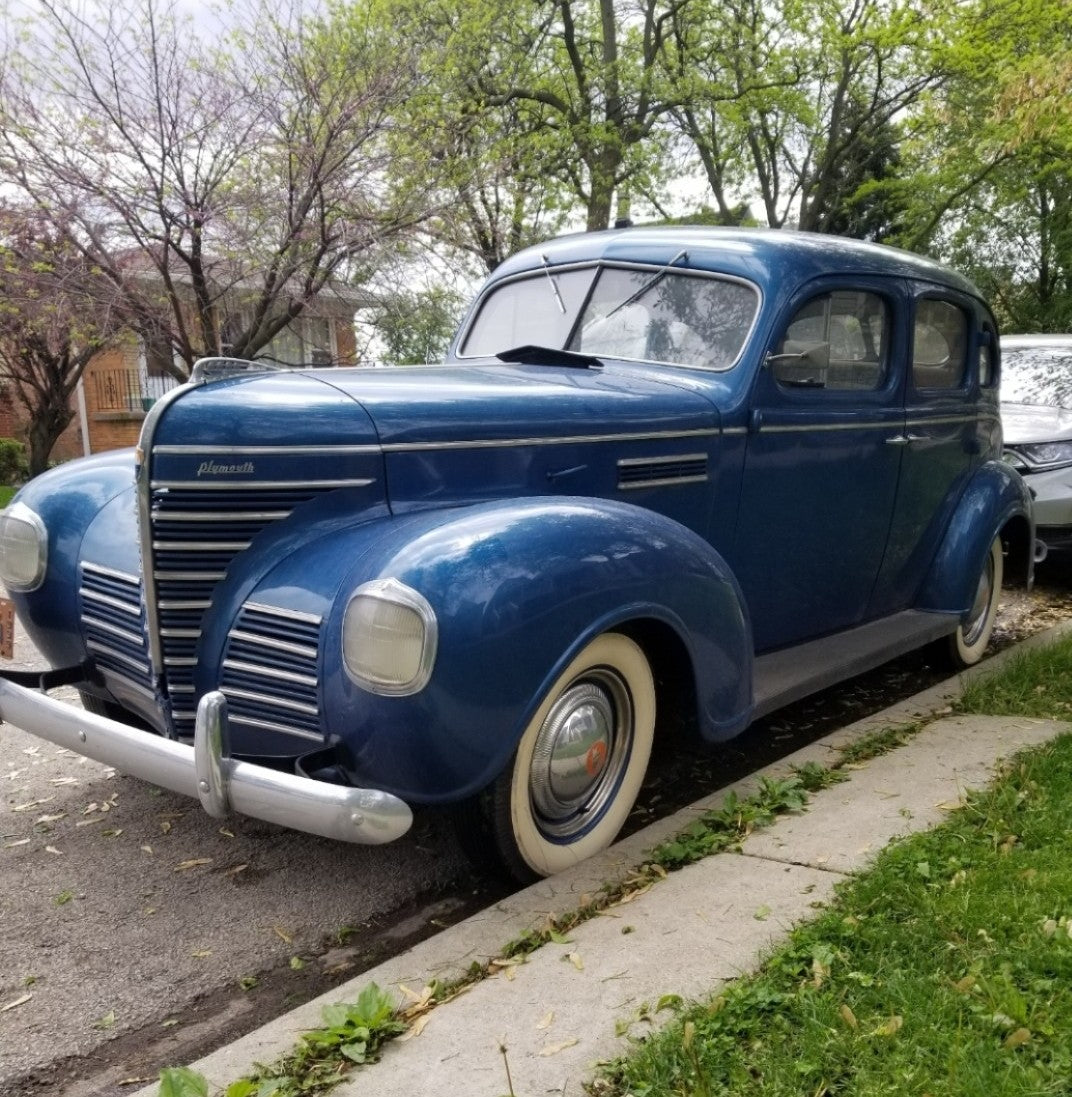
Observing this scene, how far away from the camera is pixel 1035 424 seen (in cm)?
710

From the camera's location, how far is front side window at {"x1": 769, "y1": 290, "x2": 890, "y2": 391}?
384 cm

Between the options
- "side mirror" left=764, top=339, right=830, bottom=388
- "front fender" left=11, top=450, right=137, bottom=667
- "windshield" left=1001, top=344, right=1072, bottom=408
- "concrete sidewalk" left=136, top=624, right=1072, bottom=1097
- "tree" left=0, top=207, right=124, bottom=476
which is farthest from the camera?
"tree" left=0, top=207, right=124, bottom=476

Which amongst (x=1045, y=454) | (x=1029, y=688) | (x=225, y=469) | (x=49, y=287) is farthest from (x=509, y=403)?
(x=49, y=287)

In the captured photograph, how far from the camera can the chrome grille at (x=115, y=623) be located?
116 inches

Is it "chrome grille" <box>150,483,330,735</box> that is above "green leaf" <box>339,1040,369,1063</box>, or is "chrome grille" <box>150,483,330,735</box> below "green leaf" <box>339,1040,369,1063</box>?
above

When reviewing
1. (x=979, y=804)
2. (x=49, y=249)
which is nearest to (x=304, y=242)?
(x=49, y=249)

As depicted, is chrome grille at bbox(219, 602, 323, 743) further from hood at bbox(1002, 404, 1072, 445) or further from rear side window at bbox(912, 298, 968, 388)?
hood at bbox(1002, 404, 1072, 445)

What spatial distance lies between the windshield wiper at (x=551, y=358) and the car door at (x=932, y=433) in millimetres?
1491

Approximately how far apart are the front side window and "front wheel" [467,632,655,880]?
1442 millimetres

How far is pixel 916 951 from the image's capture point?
229 cm

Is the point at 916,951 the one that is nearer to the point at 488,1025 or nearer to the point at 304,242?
the point at 488,1025

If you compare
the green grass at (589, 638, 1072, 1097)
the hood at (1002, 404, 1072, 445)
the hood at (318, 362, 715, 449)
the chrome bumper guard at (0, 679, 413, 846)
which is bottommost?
the green grass at (589, 638, 1072, 1097)

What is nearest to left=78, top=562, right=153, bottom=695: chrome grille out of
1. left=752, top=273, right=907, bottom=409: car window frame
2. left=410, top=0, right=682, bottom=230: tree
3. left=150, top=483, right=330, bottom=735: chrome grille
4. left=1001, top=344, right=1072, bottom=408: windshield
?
left=150, top=483, right=330, bottom=735: chrome grille

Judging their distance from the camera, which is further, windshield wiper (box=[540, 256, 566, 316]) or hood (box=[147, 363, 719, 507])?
windshield wiper (box=[540, 256, 566, 316])
